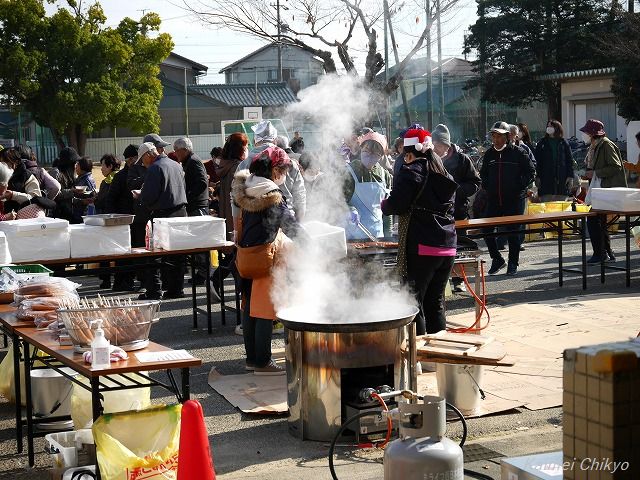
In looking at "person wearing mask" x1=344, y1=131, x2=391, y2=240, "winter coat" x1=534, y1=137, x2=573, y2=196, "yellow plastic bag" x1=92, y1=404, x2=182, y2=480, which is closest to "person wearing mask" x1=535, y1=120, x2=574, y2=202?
"winter coat" x1=534, y1=137, x2=573, y2=196

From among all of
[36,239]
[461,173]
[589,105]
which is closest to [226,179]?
[461,173]

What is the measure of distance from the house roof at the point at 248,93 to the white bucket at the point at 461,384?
42.6 meters

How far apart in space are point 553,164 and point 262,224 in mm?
8864

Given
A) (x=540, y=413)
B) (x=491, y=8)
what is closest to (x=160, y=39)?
(x=491, y=8)

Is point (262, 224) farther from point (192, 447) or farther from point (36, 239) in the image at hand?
point (192, 447)

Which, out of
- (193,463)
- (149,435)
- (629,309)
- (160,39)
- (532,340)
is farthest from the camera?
(160,39)

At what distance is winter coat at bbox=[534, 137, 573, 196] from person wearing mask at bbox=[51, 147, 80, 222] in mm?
7301

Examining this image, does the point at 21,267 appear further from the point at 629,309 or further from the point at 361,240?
the point at 629,309

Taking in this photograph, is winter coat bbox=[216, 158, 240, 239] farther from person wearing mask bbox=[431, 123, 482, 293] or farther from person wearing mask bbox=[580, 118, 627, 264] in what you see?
person wearing mask bbox=[580, 118, 627, 264]

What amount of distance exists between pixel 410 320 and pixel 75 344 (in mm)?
2138

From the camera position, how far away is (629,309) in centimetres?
1008

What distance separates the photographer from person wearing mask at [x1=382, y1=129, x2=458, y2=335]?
24.2ft

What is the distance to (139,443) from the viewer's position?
4.84 m

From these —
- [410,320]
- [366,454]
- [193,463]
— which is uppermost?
[410,320]
